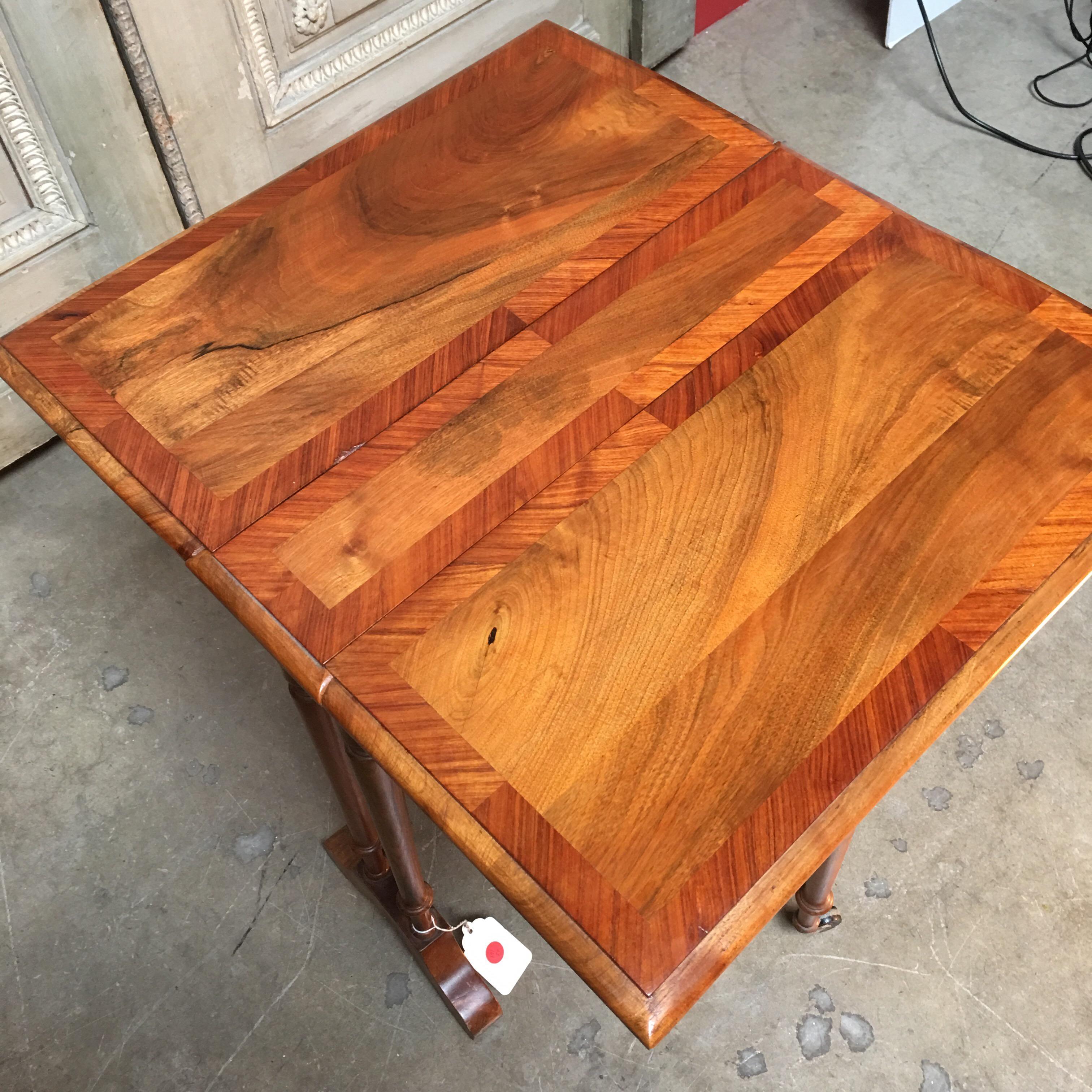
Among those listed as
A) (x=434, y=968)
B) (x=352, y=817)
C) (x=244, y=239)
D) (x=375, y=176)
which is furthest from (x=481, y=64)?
(x=434, y=968)

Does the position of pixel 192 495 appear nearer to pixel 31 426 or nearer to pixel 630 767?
pixel 630 767

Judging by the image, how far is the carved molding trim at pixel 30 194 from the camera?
1.42 meters

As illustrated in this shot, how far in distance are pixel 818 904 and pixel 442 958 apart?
449 millimetres

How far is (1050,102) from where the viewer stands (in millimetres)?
2205

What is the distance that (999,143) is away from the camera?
2.14 meters

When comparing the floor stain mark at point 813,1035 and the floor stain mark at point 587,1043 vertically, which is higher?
the floor stain mark at point 587,1043

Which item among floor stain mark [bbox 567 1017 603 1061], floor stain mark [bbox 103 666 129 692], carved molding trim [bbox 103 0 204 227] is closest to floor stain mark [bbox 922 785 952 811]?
floor stain mark [bbox 567 1017 603 1061]

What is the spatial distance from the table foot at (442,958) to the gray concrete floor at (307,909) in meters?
0.03

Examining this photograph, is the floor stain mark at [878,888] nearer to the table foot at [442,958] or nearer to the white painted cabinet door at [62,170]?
the table foot at [442,958]

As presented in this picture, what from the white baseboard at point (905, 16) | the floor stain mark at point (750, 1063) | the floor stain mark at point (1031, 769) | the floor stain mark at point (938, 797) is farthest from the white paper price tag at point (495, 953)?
the white baseboard at point (905, 16)

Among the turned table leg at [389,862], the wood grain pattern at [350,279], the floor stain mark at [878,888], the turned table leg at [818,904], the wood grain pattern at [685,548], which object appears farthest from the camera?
the floor stain mark at [878,888]

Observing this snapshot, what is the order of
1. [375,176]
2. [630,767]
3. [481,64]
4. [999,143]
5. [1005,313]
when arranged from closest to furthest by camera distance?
[630,767], [1005,313], [375,176], [481,64], [999,143]

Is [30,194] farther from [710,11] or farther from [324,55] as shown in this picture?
[710,11]

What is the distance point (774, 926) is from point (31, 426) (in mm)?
1350
